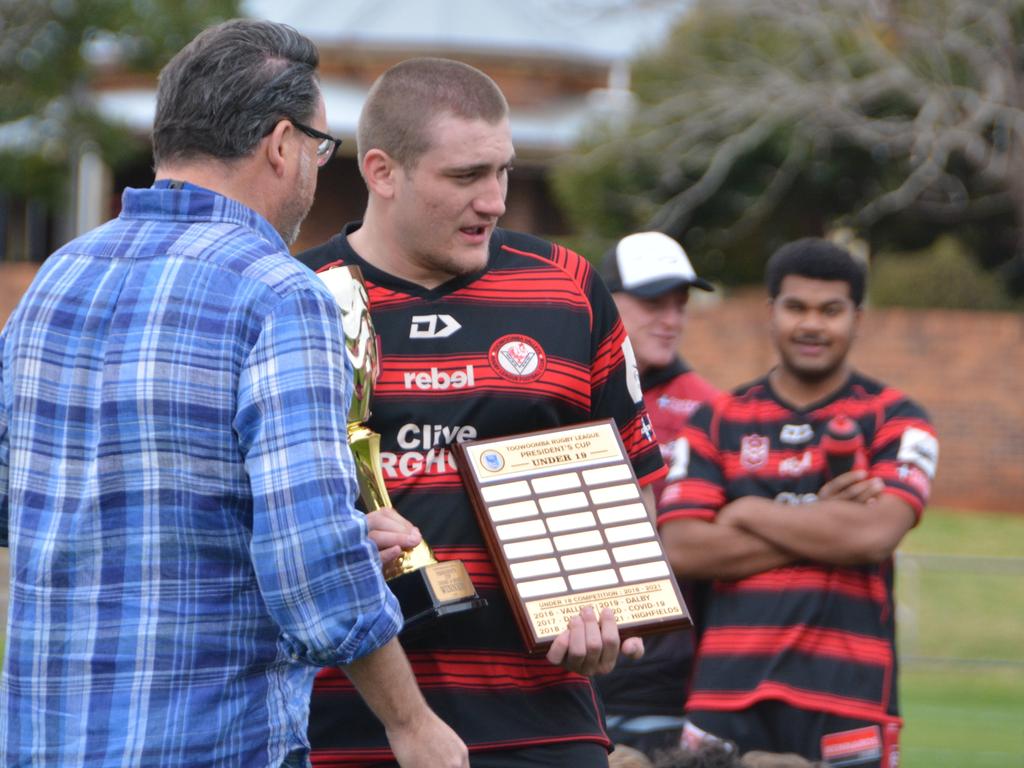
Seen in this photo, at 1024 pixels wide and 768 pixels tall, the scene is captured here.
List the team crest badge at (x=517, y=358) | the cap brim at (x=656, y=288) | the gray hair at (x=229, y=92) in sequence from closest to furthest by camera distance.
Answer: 1. the gray hair at (x=229, y=92)
2. the team crest badge at (x=517, y=358)
3. the cap brim at (x=656, y=288)

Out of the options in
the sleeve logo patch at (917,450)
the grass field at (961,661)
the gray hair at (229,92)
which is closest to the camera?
the gray hair at (229,92)

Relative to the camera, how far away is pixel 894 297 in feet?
74.0

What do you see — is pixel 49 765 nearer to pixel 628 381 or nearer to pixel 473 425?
pixel 473 425

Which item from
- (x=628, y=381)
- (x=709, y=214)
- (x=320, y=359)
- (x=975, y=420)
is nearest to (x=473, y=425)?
(x=628, y=381)

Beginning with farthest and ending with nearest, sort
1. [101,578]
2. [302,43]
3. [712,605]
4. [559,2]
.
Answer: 1. [559,2]
2. [712,605]
3. [302,43]
4. [101,578]

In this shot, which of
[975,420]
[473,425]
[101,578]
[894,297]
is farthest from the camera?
[894,297]

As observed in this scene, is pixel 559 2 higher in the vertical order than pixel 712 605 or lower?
higher

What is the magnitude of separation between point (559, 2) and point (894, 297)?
6.81 m

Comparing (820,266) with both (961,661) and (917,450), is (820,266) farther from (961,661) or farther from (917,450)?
(961,661)

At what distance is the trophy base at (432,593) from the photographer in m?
3.29

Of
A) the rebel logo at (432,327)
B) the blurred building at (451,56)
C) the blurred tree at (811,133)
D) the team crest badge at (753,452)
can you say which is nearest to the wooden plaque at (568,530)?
the rebel logo at (432,327)

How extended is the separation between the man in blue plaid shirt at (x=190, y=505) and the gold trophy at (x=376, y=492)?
0.42m

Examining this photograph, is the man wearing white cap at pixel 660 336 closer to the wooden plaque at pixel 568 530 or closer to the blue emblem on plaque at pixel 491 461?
the wooden plaque at pixel 568 530

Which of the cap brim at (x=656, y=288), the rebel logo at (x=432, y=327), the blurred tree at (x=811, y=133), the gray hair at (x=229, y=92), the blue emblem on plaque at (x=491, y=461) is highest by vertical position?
the blurred tree at (x=811, y=133)
